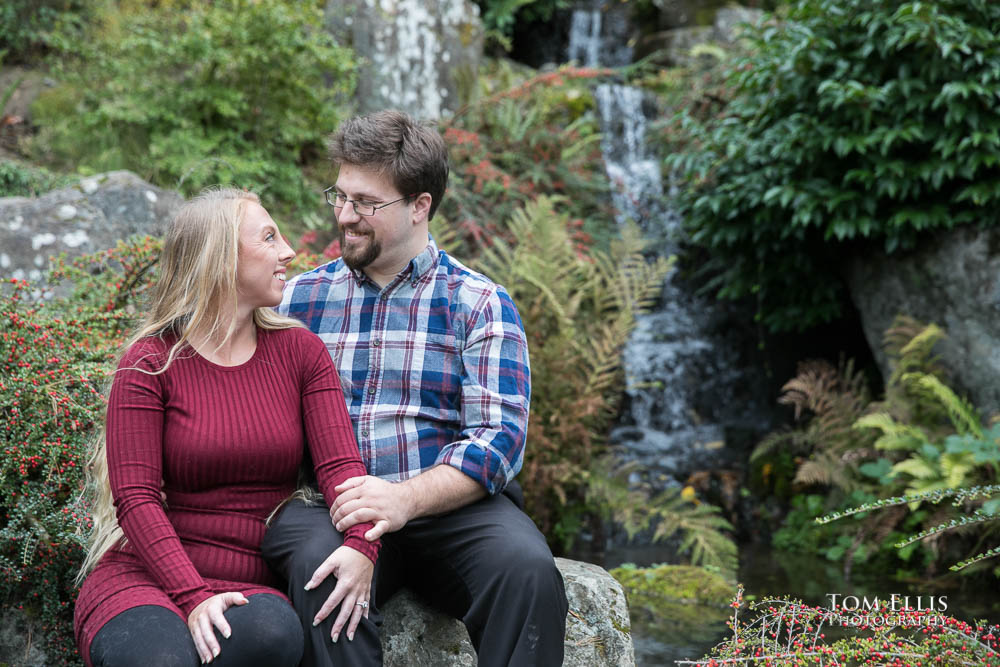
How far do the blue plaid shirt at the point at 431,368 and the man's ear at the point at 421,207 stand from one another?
0.29ft

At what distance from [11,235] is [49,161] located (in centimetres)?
347

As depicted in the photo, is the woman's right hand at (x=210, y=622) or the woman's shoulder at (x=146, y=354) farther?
the woman's shoulder at (x=146, y=354)

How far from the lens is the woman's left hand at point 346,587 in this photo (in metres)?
1.94

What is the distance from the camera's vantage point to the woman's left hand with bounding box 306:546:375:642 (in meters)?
1.94

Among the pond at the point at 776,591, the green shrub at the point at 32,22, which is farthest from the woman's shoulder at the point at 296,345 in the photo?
the green shrub at the point at 32,22

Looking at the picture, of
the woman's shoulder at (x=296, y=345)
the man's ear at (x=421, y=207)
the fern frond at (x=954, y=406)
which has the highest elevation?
the man's ear at (x=421, y=207)

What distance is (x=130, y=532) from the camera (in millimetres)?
1932

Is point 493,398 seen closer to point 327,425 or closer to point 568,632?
point 327,425

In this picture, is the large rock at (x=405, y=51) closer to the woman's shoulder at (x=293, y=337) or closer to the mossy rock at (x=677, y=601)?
the mossy rock at (x=677, y=601)

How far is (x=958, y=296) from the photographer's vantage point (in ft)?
16.5

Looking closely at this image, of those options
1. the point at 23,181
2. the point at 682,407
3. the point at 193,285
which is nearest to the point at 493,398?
the point at 193,285

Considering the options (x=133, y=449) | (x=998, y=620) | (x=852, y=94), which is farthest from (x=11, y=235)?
(x=998, y=620)

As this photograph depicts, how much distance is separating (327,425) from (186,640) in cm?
61

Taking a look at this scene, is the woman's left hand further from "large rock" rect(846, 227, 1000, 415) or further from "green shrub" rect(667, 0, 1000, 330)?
"large rock" rect(846, 227, 1000, 415)
